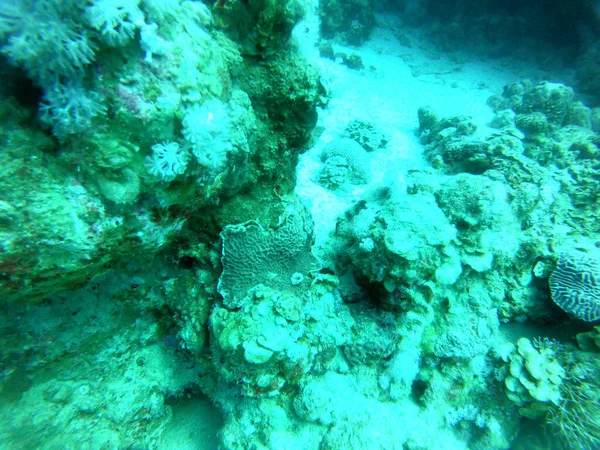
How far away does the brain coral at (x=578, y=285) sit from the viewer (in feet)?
13.3

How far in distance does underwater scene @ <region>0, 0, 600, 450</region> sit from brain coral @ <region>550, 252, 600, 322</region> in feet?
0.08

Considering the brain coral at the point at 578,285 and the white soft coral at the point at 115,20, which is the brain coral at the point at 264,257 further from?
the brain coral at the point at 578,285

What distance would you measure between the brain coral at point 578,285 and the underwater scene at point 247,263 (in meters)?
0.03

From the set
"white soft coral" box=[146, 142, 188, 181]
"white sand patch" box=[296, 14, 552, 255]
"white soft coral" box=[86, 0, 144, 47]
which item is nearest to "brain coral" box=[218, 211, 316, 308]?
"white sand patch" box=[296, 14, 552, 255]

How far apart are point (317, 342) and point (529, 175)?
538cm

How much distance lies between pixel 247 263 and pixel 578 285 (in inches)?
193

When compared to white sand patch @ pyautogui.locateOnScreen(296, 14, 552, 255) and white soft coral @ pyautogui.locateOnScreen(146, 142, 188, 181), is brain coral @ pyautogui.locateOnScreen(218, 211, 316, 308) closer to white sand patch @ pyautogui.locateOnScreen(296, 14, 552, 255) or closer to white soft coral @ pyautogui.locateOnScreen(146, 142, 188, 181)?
white sand patch @ pyautogui.locateOnScreen(296, 14, 552, 255)

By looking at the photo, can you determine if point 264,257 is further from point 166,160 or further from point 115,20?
point 115,20

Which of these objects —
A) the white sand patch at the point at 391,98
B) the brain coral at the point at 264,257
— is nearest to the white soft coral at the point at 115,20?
the brain coral at the point at 264,257

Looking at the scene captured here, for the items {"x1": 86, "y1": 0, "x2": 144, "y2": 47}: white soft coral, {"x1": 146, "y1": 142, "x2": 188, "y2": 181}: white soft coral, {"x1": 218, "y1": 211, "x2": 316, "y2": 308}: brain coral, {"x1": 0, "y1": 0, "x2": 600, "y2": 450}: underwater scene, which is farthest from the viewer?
{"x1": 218, "y1": 211, "x2": 316, "y2": 308}: brain coral

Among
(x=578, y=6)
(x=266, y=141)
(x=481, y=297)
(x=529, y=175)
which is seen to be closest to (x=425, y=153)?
(x=529, y=175)

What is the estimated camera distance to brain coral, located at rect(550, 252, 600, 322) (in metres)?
4.06

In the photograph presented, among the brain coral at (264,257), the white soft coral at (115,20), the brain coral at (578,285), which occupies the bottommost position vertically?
the brain coral at (264,257)

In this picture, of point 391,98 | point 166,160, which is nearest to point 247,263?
point 166,160
